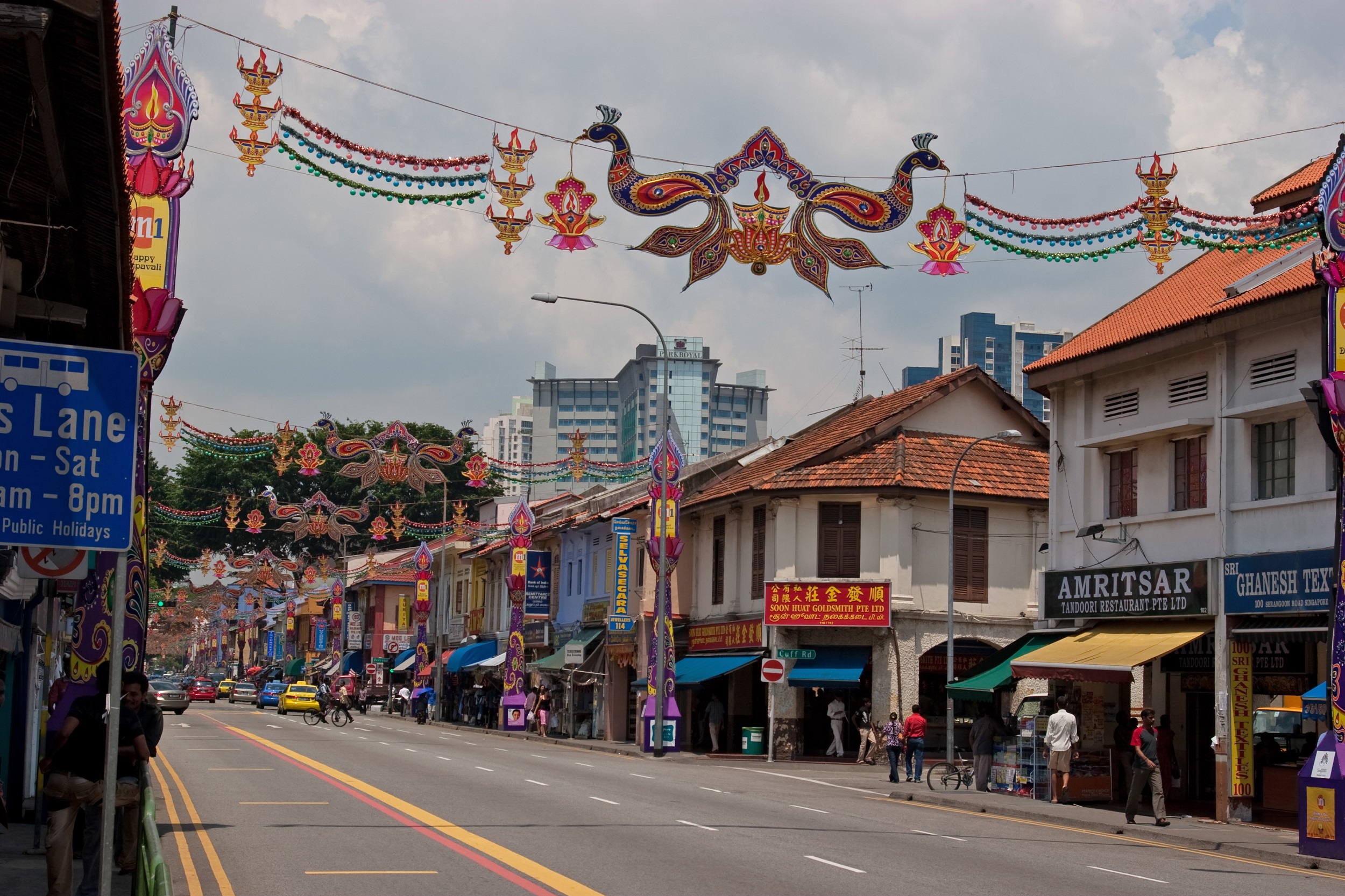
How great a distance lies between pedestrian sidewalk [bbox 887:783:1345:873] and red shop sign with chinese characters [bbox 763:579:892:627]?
9.17 meters

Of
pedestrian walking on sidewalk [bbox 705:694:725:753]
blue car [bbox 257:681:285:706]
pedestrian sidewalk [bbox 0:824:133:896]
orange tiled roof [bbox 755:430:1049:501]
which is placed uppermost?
orange tiled roof [bbox 755:430:1049:501]

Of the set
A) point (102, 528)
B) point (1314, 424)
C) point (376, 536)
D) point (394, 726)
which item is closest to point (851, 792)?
point (1314, 424)

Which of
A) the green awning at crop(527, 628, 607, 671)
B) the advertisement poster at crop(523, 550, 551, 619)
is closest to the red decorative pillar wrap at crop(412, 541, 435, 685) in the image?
the advertisement poster at crop(523, 550, 551, 619)

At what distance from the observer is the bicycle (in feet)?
97.1

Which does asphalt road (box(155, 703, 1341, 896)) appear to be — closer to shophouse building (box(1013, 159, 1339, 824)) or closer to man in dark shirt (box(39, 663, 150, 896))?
man in dark shirt (box(39, 663, 150, 896))

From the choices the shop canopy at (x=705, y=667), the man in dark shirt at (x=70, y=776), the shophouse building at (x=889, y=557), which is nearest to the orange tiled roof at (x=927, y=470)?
the shophouse building at (x=889, y=557)

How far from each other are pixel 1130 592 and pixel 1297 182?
7839 mm

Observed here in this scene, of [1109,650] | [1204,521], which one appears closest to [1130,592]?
[1109,650]

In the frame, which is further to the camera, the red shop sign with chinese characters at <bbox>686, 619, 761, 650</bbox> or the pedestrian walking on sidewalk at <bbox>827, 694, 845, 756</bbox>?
the red shop sign with chinese characters at <bbox>686, 619, 761, 650</bbox>

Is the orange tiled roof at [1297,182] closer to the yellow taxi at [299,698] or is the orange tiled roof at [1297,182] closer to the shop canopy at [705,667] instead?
the shop canopy at [705,667]

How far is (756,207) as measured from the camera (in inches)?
772

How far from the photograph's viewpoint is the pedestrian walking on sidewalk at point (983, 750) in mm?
29359

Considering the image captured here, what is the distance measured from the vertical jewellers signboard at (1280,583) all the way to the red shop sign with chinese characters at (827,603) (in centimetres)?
1523

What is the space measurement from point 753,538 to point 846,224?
2334 centimetres
